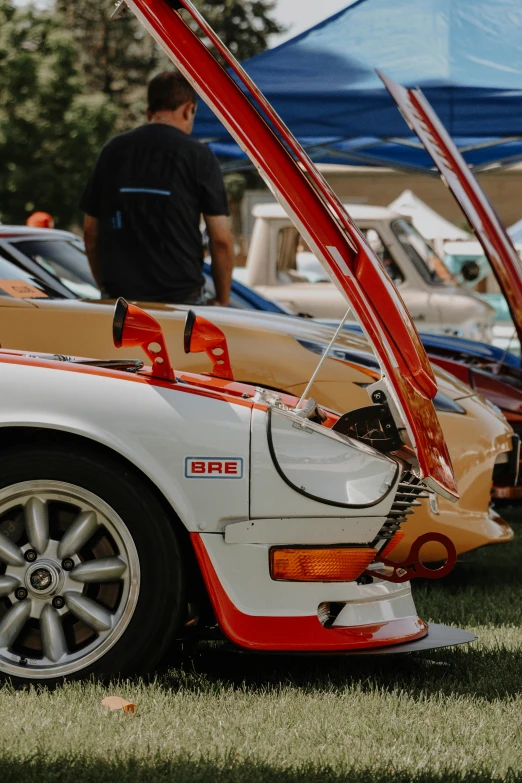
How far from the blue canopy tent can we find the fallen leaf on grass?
19.8 feet

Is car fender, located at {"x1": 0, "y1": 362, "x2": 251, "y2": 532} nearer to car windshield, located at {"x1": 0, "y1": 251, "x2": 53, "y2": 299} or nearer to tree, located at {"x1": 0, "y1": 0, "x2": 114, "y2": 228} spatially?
car windshield, located at {"x1": 0, "y1": 251, "x2": 53, "y2": 299}

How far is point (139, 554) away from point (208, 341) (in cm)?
85

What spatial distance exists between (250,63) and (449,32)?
1.45 metres

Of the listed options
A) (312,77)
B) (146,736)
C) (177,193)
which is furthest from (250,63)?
(146,736)

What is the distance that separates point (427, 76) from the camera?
27.8ft

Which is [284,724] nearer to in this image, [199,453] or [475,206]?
[199,453]

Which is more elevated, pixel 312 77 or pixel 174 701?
pixel 312 77

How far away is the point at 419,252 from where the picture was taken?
1265 cm

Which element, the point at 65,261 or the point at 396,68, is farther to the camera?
the point at 396,68

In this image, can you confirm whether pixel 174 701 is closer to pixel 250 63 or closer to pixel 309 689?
pixel 309 689

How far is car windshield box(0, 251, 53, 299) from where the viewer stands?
5.12 metres

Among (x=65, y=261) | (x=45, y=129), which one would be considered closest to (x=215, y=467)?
(x=65, y=261)

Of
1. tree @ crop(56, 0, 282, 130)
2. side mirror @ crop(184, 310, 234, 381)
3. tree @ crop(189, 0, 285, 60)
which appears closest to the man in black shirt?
side mirror @ crop(184, 310, 234, 381)

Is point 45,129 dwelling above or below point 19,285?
below
